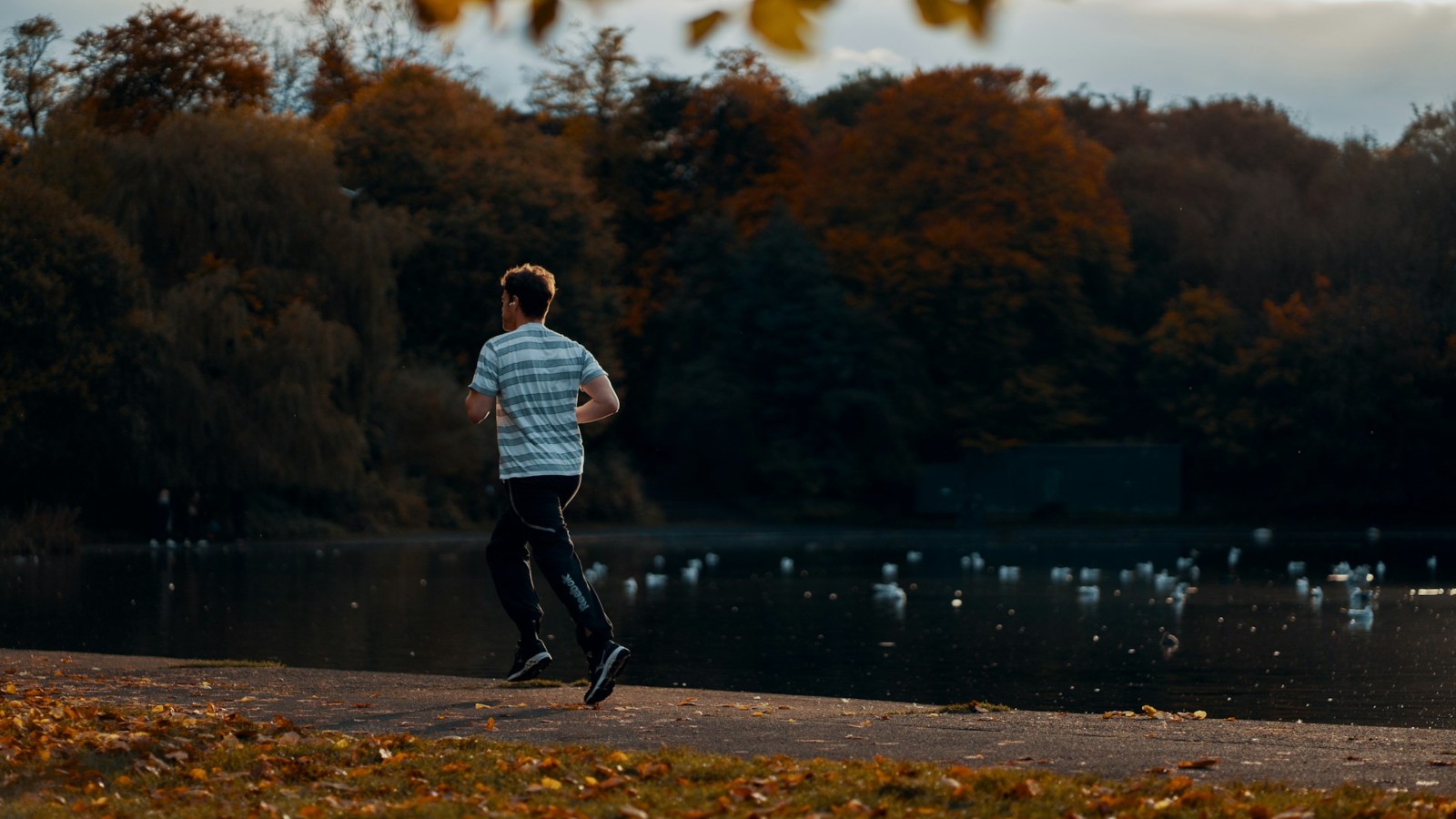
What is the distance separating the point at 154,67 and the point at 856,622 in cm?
3147

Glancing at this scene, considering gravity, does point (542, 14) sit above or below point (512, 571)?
above

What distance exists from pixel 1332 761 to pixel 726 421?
1814 inches

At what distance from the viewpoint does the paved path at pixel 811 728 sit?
7117 millimetres

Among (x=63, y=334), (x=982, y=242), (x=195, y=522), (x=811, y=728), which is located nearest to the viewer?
(x=811, y=728)

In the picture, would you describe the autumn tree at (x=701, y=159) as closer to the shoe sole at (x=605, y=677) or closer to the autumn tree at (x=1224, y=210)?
the autumn tree at (x=1224, y=210)

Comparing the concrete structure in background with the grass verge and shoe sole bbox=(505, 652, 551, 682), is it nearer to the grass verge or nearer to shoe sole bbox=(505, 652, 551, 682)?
shoe sole bbox=(505, 652, 551, 682)

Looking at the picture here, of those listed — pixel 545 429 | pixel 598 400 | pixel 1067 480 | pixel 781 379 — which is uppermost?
pixel 781 379

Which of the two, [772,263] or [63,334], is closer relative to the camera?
[63,334]

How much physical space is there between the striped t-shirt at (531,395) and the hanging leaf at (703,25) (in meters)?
4.93

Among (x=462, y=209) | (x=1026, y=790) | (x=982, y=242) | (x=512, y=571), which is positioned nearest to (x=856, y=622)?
(x=512, y=571)

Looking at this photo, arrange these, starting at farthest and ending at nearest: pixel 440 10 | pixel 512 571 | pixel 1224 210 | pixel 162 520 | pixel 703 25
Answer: pixel 1224 210, pixel 162 520, pixel 512 571, pixel 440 10, pixel 703 25

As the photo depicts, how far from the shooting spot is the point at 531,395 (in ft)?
29.4

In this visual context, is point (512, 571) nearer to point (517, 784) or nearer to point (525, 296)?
point (525, 296)

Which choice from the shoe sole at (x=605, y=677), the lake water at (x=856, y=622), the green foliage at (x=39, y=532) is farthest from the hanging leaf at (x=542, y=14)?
the green foliage at (x=39, y=532)
